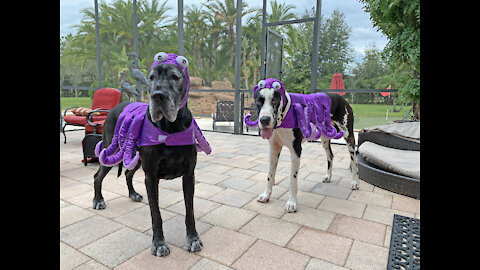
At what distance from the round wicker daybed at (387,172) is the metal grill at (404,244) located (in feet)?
2.73

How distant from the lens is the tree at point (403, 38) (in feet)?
15.3

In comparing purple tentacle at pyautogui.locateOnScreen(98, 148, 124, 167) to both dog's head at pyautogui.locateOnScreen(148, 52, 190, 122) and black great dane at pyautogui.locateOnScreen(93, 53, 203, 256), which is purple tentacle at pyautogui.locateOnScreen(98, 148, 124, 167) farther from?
dog's head at pyautogui.locateOnScreen(148, 52, 190, 122)

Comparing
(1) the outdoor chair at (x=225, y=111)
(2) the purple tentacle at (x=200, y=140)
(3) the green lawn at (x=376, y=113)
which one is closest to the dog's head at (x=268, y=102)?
(2) the purple tentacle at (x=200, y=140)

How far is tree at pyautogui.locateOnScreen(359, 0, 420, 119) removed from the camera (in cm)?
467

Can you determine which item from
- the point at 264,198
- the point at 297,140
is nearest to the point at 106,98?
the point at 264,198

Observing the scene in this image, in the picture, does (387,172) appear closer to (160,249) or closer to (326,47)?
(160,249)

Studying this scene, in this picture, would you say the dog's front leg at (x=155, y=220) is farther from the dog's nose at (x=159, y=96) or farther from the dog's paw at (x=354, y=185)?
the dog's paw at (x=354, y=185)

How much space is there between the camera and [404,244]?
79.7 inches

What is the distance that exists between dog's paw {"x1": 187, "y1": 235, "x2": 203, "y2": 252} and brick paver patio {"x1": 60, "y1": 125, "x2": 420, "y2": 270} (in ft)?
0.14

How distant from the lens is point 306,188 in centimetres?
352

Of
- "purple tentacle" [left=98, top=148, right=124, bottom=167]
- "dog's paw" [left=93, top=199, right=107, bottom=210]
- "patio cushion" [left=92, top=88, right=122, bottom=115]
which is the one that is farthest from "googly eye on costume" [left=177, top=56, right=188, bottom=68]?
"patio cushion" [left=92, top=88, right=122, bottom=115]
